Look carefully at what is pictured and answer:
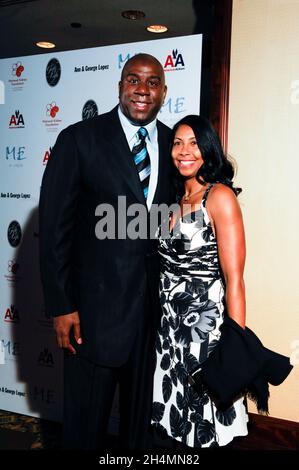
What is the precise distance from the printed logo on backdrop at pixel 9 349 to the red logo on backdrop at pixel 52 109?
149 centimetres

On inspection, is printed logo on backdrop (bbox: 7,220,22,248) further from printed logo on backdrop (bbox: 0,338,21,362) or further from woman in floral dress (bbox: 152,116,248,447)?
woman in floral dress (bbox: 152,116,248,447)

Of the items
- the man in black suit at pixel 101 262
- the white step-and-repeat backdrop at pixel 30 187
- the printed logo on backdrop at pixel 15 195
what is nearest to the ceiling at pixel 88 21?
the white step-and-repeat backdrop at pixel 30 187

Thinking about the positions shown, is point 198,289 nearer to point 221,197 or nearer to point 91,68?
point 221,197

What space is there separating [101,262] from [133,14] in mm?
2887

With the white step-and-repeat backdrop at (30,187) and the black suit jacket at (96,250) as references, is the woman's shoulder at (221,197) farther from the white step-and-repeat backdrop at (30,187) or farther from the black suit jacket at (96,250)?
the white step-and-repeat backdrop at (30,187)

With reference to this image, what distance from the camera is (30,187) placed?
2967 mm

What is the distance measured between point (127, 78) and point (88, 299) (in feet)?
2.85

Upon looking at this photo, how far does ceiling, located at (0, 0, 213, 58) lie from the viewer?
11.7ft

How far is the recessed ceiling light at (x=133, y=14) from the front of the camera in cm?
380

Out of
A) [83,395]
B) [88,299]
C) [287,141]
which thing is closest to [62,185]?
[88,299]

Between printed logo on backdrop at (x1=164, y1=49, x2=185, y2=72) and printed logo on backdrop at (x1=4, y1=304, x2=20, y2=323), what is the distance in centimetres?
179
